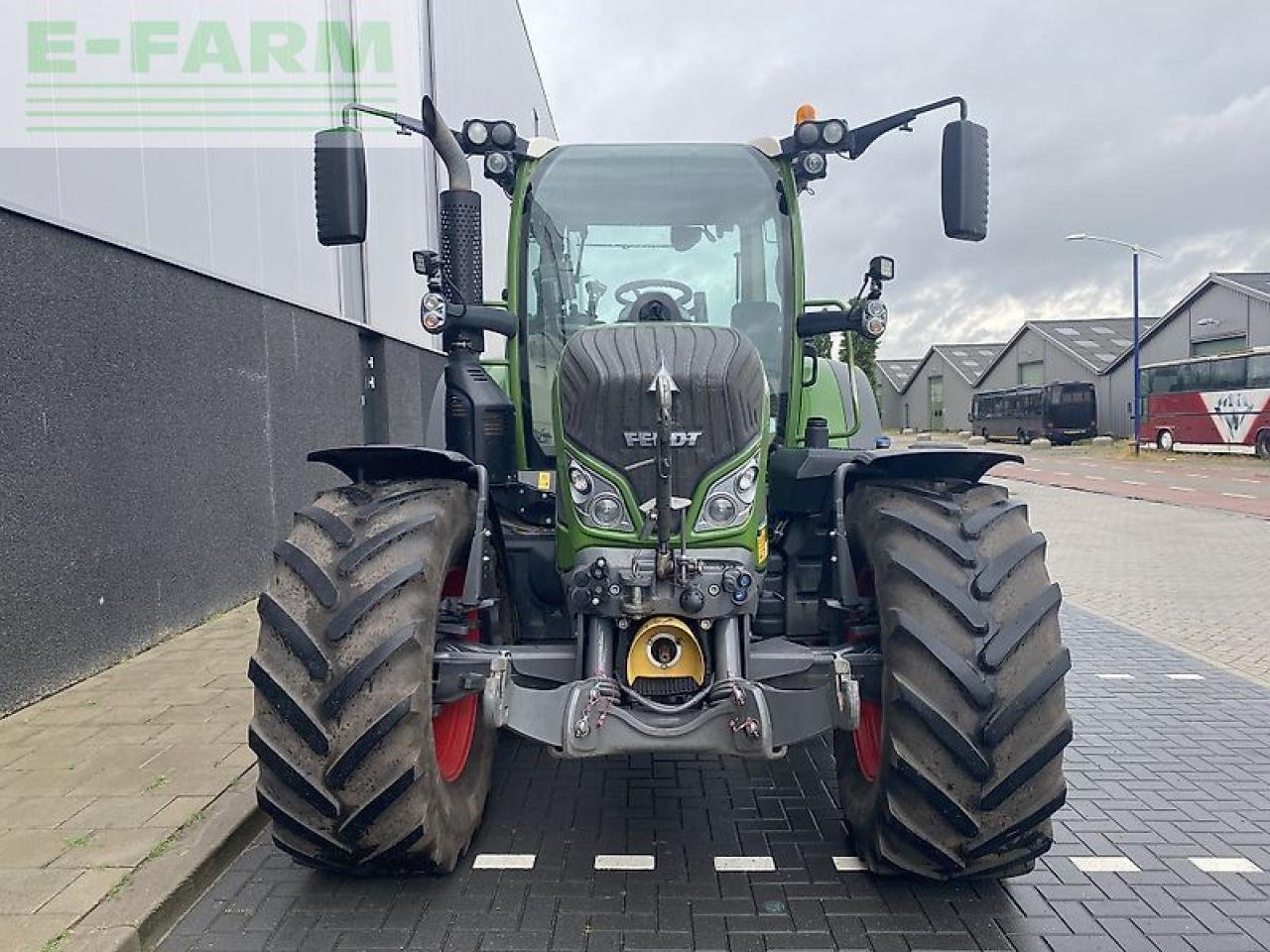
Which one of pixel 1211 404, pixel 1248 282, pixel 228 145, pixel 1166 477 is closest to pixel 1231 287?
pixel 1248 282

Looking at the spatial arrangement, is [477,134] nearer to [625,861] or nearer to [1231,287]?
[625,861]

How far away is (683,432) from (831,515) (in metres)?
0.87

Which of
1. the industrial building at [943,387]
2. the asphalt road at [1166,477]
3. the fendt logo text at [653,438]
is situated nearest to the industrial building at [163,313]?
the fendt logo text at [653,438]

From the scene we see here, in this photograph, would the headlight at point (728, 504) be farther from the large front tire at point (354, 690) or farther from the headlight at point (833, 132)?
the headlight at point (833, 132)

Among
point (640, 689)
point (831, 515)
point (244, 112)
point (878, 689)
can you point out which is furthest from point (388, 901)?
point (244, 112)

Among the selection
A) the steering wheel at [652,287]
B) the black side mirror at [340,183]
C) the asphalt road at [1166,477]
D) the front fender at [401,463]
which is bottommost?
the asphalt road at [1166,477]

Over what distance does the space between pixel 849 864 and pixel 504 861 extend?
1.25 m

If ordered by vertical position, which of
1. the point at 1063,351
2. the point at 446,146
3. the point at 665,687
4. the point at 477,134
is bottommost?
Answer: the point at 665,687

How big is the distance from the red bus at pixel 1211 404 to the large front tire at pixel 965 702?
28891 millimetres

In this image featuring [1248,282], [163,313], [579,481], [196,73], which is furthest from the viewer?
[1248,282]

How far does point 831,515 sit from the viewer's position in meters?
3.80

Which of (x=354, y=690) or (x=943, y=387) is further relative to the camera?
(x=943, y=387)

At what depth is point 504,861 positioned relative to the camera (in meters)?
3.53

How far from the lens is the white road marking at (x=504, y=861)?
3480 mm
